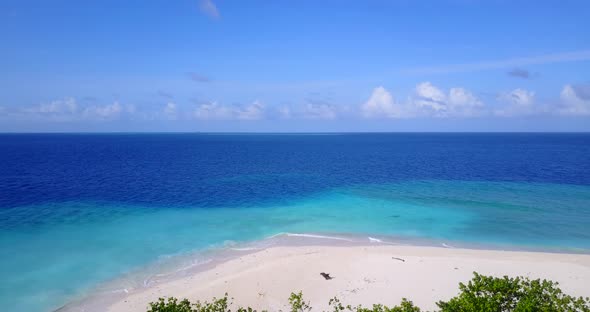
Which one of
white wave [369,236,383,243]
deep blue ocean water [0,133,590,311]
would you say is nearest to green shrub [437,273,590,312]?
white wave [369,236,383,243]

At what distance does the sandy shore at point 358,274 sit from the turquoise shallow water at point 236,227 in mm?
4641

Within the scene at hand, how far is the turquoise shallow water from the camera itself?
26.7 meters

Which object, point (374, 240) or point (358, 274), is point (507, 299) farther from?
point (374, 240)

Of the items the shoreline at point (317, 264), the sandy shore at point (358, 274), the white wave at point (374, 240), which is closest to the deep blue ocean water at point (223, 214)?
the white wave at point (374, 240)

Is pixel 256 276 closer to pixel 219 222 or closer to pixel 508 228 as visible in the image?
pixel 219 222

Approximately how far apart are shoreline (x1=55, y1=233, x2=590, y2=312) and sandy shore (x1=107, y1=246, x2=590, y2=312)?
0.07 meters

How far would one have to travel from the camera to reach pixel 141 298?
22469 millimetres

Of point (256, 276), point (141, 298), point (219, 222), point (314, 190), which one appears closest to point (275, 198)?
point (314, 190)

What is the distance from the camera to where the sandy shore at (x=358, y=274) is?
2244 centimetres

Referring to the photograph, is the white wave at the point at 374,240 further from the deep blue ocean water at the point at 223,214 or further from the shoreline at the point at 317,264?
the deep blue ocean water at the point at 223,214

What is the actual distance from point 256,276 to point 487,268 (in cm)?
1835

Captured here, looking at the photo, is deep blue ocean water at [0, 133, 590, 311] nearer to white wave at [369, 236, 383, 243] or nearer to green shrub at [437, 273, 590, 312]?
white wave at [369, 236, 383, 243]

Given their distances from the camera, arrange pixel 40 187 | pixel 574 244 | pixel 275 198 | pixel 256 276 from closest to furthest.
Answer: pixel 256 276, pixel 574 244, pixel 275 198, pixel 40 187

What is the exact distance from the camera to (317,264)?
90.7 feet
